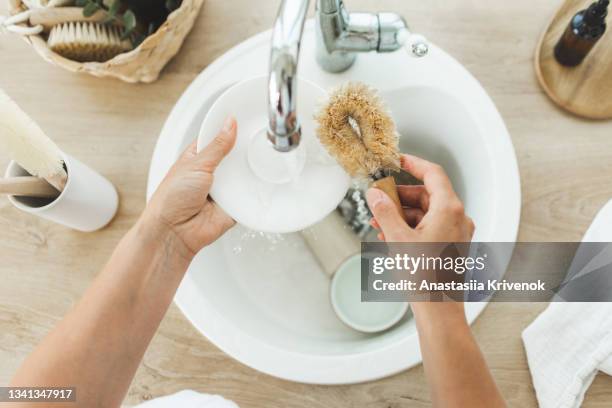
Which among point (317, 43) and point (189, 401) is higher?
point (317, 43)

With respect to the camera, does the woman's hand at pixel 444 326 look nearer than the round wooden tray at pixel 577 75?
Yes

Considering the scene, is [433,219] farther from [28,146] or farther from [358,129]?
[28,146]

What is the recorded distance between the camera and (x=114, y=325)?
54cm

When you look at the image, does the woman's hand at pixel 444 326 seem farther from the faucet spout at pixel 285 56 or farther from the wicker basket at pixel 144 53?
the wicker basket at pixel 144 53

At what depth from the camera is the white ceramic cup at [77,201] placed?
586mm

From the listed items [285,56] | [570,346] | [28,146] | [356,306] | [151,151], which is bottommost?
[356,306]

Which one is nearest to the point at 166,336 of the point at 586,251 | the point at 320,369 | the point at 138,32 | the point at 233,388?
the point at 233,388

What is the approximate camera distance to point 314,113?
1.69ft

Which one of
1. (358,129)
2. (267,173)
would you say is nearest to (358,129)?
(358,129)

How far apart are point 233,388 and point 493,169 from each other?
1.55ft

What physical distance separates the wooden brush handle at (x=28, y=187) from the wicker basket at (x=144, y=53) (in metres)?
0.16

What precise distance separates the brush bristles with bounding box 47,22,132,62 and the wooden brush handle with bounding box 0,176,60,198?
0.62ft

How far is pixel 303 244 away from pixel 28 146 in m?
0.44

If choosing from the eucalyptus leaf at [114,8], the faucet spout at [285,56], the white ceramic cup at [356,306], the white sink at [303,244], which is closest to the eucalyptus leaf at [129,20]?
the eucalyptus leaf at [114,8]
